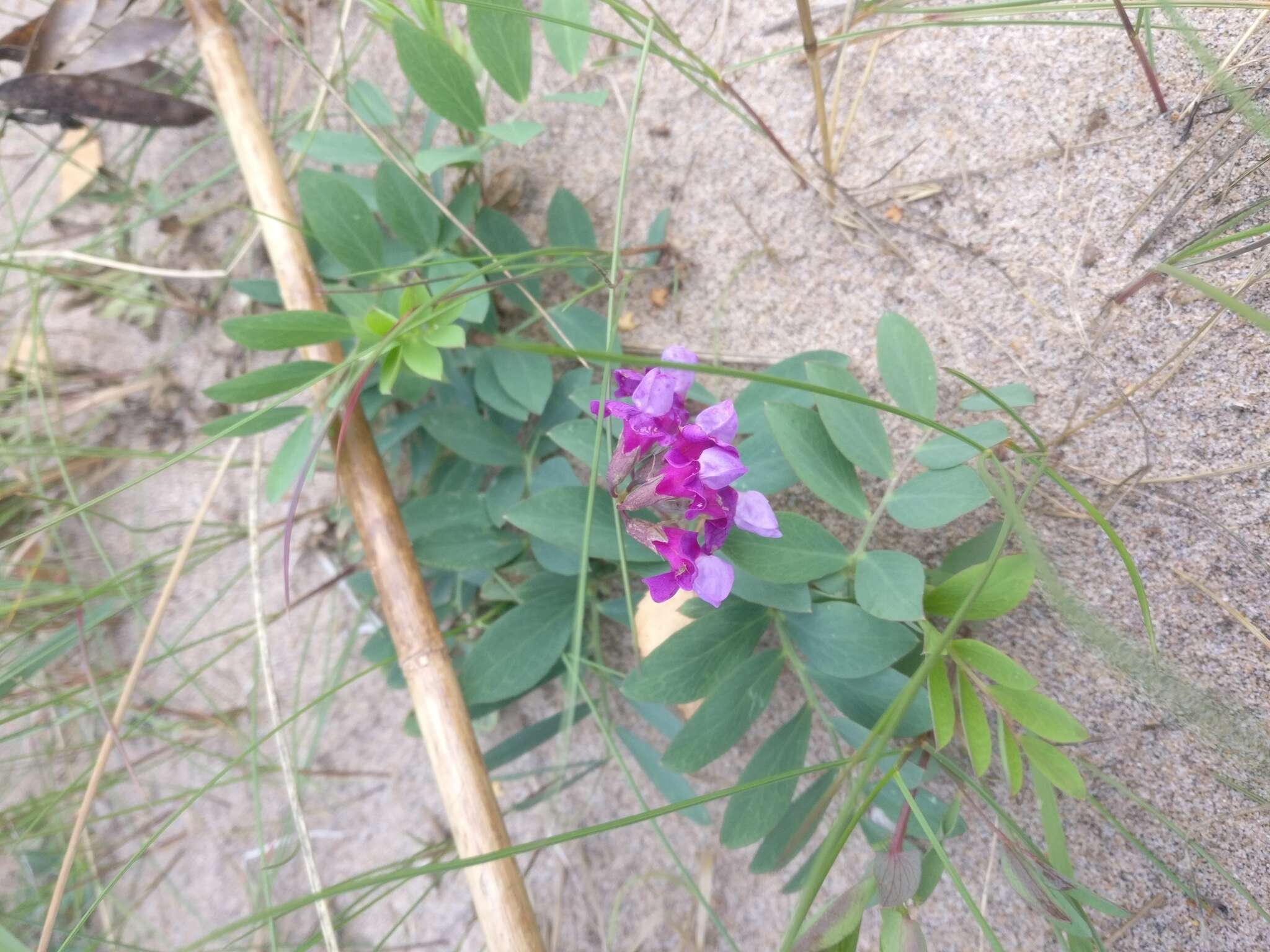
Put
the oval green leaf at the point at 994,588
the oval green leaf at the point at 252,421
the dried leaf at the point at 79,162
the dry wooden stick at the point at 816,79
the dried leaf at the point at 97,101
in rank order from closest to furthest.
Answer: the oval green leaf at the point at 994,588 < the dry wooden stick at the point at 816,79 < the oval green leaf at the point at 252,421 < the dried leaf at the point at 97,101 < the dried leaf at the point at 79,162

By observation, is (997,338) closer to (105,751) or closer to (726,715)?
(726,715)

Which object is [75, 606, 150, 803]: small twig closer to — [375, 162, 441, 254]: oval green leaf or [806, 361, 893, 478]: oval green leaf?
[375, 162, 441, 254]: oval green leaf

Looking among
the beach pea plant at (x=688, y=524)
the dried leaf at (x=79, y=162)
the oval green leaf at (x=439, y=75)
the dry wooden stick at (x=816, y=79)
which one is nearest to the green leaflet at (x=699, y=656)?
the beach pea plant at (x=688, y=524)

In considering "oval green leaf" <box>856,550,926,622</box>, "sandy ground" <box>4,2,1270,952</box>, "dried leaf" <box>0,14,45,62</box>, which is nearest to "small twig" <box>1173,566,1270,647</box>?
"sandy ground" <box>4,2,1270,952</box>

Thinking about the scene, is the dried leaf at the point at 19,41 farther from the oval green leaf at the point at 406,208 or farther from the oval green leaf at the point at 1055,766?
the oval green leaf at the point at 1055,766

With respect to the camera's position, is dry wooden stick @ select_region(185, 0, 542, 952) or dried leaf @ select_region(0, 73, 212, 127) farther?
dried leaf @ select_region(0, 73, 212, 127)

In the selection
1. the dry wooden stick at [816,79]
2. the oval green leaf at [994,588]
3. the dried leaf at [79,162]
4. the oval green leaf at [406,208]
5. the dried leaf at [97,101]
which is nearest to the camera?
the oval green leaf at [994,588]
